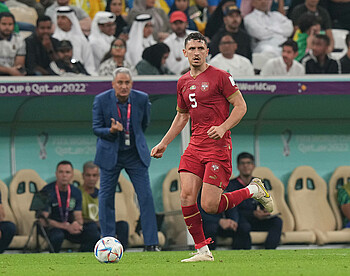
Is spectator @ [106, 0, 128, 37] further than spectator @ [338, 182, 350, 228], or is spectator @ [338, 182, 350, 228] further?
spectator @ [106, 0, 128, 37]

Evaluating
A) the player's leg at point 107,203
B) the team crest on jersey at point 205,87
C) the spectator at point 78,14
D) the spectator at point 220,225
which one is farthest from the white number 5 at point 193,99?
the spectator at point 78,14

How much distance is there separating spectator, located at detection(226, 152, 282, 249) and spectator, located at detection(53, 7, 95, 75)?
2.80 meters

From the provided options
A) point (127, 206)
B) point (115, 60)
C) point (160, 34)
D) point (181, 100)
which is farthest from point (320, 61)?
point (181, 100)

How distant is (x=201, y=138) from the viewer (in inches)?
287

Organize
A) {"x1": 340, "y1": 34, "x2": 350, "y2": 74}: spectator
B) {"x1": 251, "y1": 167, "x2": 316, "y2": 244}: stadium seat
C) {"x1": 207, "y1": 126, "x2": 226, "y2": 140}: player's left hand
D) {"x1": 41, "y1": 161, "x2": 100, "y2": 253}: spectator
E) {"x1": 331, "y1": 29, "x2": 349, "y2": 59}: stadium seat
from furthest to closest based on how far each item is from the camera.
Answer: {"x1": 331, "y1": 29, "x2": 349, "y2": 59}: stadium seat → {"x1": 340, "y1": 34, "x2": 350, "y2": 74}: spectator → {"x1": 251, "y1": 167, "x2": 316, "y2": 244}: stadium seat → {"x1": 41, "y1": 161, "x2": 100, "y2": 253}: spectator → {"x1": 207, "y1": 126, "x2": 226, "y2": 140}: player's left hand

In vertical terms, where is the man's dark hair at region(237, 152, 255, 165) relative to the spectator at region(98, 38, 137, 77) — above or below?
below

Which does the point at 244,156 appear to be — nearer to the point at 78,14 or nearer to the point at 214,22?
the point at 214,22

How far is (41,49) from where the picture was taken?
12.0m

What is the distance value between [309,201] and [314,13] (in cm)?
407

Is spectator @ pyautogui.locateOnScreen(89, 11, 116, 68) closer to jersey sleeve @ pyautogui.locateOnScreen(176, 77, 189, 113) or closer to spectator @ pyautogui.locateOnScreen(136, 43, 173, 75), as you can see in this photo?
spectator @ pyautogui.locateOnScreen(136, 43, 173, 75)

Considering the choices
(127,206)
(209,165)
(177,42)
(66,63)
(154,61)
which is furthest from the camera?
(177,42)

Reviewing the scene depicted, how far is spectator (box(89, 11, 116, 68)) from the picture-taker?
13023 mm

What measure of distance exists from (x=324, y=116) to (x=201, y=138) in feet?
21.9

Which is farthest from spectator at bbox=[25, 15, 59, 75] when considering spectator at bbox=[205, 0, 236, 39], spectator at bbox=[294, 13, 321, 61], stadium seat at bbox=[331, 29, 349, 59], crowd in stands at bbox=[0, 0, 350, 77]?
stadium seat at bbox=[331, 29, 349, 59]
